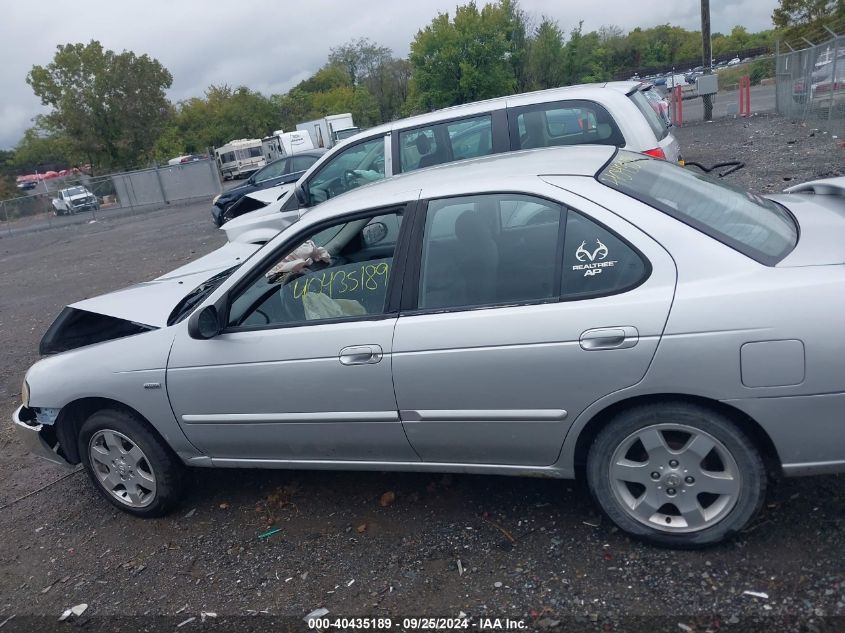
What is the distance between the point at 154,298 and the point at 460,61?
1200 inches

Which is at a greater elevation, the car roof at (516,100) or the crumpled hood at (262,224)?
the car roof at (516,100)

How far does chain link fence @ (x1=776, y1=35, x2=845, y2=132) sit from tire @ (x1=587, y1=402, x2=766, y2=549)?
14233 millimetres

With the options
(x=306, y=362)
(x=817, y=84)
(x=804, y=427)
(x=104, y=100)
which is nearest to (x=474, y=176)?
(x=306, y=362)

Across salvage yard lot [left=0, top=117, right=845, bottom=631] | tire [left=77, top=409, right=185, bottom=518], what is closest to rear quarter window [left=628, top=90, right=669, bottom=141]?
salvage yard lot [left=0, top=117, right=845, bottom=631]

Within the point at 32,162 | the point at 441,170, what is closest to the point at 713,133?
the point at 441,170

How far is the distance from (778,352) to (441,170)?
2.01 meters

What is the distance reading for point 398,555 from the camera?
140 inches

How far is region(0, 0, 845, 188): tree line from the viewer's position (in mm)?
33125

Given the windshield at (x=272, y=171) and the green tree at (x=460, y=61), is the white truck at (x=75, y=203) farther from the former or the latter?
the windshield at (x=272, y=171)

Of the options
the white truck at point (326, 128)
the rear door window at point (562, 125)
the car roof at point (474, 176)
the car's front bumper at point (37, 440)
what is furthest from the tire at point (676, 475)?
the white truck at point (326, 128)

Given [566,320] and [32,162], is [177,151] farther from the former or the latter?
[566,320]

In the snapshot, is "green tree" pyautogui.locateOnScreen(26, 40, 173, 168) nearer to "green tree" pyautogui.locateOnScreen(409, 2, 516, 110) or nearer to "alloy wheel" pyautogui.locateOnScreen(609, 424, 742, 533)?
"green tree" pyautogui.locateOnScreen(409, 2, 516, 110)

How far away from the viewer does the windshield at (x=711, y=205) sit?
3.11 metres

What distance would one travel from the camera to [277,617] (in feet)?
10.7
